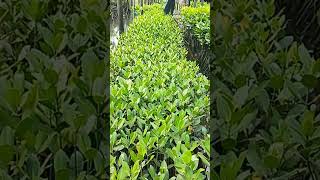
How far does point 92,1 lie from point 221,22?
0.64 metres

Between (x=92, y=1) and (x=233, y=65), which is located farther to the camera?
(x=92, y=1)

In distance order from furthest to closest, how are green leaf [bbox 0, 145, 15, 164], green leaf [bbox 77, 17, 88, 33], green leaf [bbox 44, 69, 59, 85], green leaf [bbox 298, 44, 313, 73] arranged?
green leaf [bbox 77, 17, 88, 33]
green leaf [bbox 298, 44, 313, 73]
green leaf [bbox 44, 69, 59, 85]
green leaf [bbox 0, 145, 15, 164]

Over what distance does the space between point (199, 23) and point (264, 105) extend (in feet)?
44.8

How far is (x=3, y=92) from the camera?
136 centimetres

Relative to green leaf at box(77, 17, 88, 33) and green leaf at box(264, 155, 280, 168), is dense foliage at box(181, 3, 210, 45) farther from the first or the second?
green leaf at box(264, 155, 280, 168)

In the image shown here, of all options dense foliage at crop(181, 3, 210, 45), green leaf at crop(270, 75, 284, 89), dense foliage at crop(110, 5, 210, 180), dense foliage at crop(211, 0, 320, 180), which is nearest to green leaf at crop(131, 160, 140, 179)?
dense foliage at crop(110, 5, 210, 180)

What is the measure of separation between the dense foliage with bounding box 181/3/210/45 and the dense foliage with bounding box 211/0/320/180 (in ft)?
35.4

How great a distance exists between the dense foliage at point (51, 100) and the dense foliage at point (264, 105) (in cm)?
35

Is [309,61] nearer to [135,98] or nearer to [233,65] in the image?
[233,65]

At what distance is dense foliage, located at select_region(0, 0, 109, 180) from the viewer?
45.8 inches

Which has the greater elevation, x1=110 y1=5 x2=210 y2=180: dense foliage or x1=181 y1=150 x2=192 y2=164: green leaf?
x1=181 y1=150 x2=192 y2=164: green leaf

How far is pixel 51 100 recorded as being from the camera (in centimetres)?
141

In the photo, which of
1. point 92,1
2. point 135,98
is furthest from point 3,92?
point 135,98

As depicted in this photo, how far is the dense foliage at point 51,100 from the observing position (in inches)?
45.8
